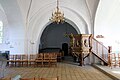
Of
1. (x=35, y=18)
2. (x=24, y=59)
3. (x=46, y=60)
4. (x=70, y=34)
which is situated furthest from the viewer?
(x=35, y=18)

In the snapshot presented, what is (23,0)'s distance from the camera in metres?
12.0

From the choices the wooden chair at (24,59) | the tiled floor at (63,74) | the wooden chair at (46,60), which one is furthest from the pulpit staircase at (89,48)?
the wooden chair at (24,59)

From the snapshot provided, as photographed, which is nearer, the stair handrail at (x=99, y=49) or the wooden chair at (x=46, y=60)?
the wooden chair at (x=46, y=60)

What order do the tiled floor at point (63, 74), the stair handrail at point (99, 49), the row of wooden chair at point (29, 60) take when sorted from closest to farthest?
the tiled floor at point (63, 74) < the row of wooden chair at point (29, 60) < the stair handrail at point (99, 49)

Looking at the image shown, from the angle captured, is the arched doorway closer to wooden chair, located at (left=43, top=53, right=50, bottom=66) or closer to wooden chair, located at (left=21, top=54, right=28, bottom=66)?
wooden chair, located at (left=21, top=54, right=28, bottom=66)

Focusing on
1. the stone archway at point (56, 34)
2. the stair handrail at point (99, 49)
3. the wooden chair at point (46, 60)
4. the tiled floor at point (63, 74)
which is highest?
the stone archway at point (56, 34)

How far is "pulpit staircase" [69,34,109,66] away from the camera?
11.3 meters

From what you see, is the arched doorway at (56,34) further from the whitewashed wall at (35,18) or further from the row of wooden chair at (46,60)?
the row of wooden chair at (46,60)

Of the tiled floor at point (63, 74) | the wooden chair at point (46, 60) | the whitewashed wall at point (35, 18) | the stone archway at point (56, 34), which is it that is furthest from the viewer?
the stone archway at point (56, 34)

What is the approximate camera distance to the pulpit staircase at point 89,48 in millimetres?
11320

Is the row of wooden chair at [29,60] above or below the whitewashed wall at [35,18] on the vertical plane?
below

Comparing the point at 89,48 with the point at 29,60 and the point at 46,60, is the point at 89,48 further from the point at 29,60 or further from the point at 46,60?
the point at 29,60

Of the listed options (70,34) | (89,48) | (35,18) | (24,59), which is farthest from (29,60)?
(89,48)

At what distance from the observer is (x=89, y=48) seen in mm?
11359
